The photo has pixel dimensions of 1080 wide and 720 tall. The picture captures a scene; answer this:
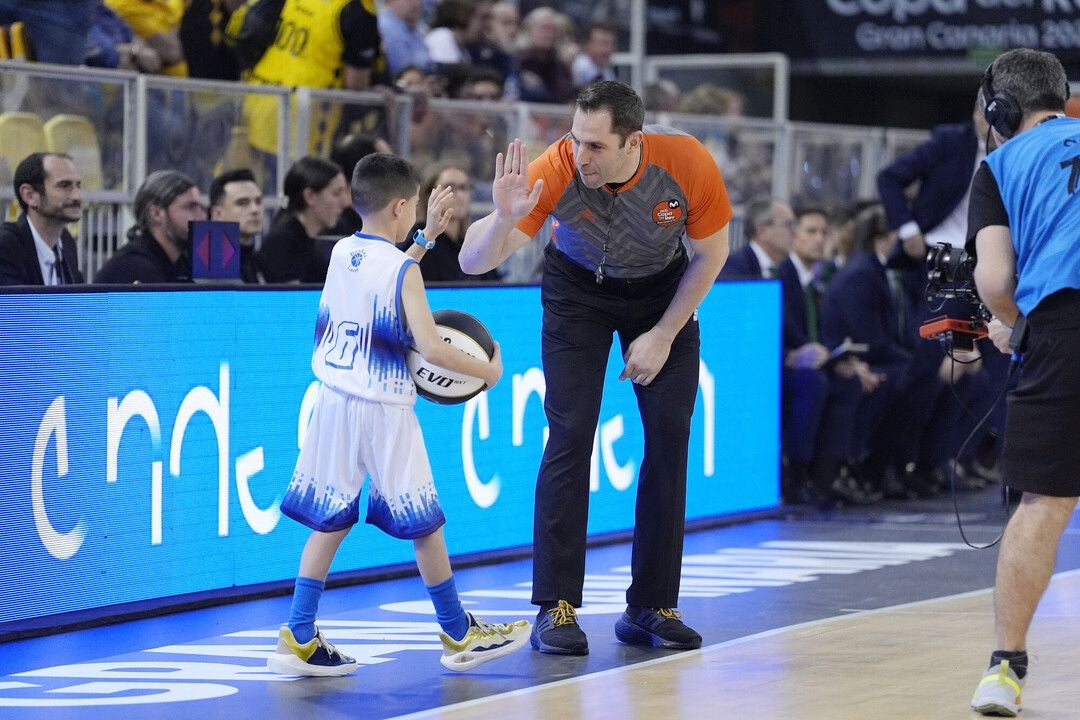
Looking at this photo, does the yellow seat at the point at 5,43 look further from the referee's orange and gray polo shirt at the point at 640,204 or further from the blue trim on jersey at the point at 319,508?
the blue trim on jersey at the point at 319,508


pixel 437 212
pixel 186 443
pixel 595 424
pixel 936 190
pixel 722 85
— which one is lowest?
pixel 186 443

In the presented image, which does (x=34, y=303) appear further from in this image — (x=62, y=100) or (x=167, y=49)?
(x=167, y=49)

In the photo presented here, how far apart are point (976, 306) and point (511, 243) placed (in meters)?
1.68

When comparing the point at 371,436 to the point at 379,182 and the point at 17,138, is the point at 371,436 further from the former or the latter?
the point at 17,138

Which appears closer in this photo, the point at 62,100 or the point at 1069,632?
the point at 1069,632

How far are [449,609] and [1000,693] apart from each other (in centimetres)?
184

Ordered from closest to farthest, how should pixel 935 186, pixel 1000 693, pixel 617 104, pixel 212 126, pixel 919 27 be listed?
1. pixel 1000 693
2. pixel 617 104
3. pixel 212 126
4. pixel 935 186
5. pixel 919 27

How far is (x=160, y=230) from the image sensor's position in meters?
8.52

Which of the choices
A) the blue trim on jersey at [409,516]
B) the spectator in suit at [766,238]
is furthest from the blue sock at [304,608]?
the spectator in suit at [766,238]

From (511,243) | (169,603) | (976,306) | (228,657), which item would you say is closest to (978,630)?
(976,306)

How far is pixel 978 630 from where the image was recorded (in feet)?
22.1

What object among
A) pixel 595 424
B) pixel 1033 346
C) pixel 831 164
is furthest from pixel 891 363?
pixel 1033 346

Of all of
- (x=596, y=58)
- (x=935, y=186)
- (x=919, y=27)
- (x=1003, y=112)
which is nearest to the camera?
(x=1003, y=112)

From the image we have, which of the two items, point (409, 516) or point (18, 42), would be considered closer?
point (409, 516)
